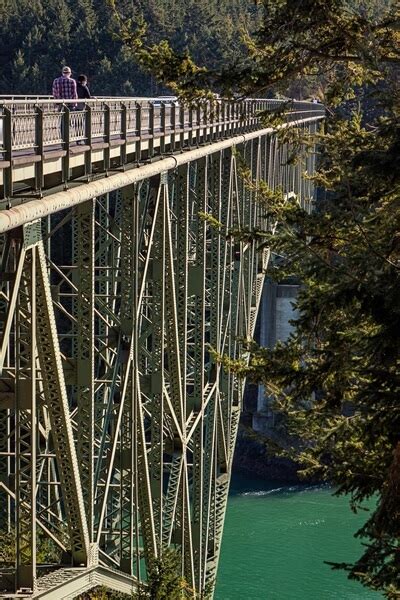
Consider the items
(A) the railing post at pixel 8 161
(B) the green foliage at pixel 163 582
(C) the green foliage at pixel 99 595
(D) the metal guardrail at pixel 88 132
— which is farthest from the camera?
(C) the green foliage at pixel 99 595

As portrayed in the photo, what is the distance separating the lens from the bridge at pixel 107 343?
386 inches

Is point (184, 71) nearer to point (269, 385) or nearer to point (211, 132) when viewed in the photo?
point (269, 385)

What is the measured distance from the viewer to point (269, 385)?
1338 cm

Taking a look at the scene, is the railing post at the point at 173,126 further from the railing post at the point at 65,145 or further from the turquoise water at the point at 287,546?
the turquoise water at the point at 287,546

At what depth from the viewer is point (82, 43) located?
2832 inches

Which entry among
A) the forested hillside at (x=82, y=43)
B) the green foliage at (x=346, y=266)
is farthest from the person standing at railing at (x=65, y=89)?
the forested hillside at (x=82, y=43)

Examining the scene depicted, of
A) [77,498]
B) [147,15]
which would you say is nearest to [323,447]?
[77,498]

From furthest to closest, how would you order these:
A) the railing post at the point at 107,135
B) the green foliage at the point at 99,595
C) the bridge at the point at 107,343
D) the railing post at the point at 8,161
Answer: the green foliage at the point at 99,595 → the railing post at the point at 107,135 → the bridge at the point at 107,343 → the railing post at the point at 8,161

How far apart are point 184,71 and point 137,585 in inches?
213

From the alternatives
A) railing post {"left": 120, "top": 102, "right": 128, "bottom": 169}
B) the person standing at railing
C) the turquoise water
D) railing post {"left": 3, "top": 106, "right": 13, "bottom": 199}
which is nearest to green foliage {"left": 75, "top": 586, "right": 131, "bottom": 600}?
the person standing at railing

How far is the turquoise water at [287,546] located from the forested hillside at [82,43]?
2743 cm

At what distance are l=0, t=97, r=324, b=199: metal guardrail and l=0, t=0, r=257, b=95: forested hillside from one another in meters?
47.7

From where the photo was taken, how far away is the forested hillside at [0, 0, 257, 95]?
6794cm

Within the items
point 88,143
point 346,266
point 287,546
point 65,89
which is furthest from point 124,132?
point 287,546
